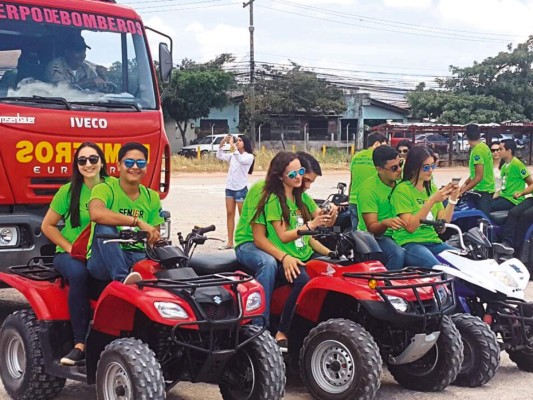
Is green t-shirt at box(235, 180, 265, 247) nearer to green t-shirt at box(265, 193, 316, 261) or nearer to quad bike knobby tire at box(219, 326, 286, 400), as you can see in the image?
green t-shirt at box(265, 193, 316, 261)

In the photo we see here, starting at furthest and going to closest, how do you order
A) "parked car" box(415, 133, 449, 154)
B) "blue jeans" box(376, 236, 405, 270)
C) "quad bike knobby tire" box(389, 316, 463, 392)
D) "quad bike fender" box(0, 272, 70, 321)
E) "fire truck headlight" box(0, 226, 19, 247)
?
"parked car" box(415, 133, 449, 154) → "fire truck headlight" box(0, 226, 19, 247) → "blue jeans" box(376, 236, 405, 270) → "quad bike knobby tire" box(389, 316, 463, 392) → "quad bike fender" box(0, 272, 70, 321)

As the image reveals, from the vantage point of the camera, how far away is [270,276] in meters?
5.71

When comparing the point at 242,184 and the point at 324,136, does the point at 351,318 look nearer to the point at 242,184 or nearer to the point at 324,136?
the point at 242,184

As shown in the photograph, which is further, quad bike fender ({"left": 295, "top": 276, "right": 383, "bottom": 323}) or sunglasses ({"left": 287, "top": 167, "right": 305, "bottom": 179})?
sunglasses ({"left": 287, "top": 167, "right": 305, "bottom": 179})

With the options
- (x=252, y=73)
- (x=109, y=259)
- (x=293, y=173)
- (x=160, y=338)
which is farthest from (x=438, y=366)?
(x=252, y=73)

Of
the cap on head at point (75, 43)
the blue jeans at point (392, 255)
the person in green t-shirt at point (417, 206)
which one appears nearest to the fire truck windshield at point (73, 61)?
the cap on head at point (75, 43)

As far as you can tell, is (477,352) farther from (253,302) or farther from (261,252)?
(253,302)

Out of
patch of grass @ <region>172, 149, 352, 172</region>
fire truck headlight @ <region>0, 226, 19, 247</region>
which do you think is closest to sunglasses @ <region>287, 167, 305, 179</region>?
fire truck headlight @ <region>0, 226, 19, 247</region>

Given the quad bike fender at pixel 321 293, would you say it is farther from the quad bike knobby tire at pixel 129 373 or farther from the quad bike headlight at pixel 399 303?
the quad bike knobby tire at pixel 129 373

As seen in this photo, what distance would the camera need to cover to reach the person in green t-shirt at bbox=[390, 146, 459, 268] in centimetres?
611

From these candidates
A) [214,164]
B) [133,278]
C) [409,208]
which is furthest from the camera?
[214,164]

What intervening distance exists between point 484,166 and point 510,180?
1.31 feet

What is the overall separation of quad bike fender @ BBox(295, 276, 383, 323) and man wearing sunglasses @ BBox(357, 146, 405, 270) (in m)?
0.77

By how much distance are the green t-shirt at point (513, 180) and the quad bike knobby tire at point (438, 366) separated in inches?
204
